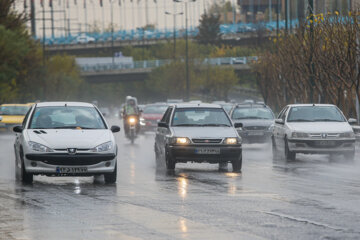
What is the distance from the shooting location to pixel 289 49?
5762 centimetres

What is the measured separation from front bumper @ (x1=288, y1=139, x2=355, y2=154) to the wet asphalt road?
2.82 metres

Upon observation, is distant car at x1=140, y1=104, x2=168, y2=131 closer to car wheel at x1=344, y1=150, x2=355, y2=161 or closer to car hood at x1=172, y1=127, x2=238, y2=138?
car wheel at x1=344, y1=150, x2=355, y2=161

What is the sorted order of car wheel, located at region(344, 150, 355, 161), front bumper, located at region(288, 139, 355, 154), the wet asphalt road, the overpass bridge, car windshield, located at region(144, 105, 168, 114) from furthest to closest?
1. the overpass bridge
2. car windshield, located at region(144, 105, 168, 114)
3. car wheel, located at region(344, 150, 355, 161)
4. front bumper, located at region(288, 139, 355, 154)
5. the wet asphalt road

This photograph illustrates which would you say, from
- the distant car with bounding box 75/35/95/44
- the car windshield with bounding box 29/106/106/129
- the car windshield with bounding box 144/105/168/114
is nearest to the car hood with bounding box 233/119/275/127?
the car windshield with bounding box 144/105/168/114

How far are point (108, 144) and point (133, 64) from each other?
114416 millimetres

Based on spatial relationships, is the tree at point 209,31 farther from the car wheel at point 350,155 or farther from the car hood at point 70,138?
the car hood at point 70,138

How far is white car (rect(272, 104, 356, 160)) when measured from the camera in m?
25.7

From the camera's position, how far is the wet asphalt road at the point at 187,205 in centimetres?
1123

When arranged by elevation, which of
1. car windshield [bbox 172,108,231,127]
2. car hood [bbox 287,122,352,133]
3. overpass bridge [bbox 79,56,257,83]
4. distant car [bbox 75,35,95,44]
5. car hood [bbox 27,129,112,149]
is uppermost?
car hood [bbox 27,129,112,149]

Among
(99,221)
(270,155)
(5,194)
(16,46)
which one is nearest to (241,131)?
(270,155)

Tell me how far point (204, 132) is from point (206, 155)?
667 millimetres

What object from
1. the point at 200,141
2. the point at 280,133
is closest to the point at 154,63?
the point at 280,133

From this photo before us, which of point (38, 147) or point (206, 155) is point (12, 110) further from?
point (38, 147)

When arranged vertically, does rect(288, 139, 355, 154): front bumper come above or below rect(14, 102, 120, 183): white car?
below
